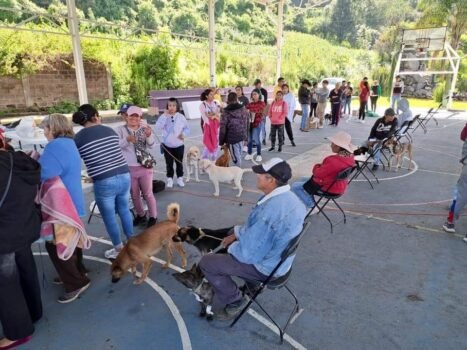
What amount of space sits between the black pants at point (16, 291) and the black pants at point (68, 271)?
0.32 meters

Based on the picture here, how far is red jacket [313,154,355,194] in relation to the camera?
4535 millimetres

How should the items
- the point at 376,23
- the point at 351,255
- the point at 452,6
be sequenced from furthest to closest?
the point at 376,23, the point at 452,6, the point at 351,255

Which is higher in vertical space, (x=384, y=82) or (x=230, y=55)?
(x=230, y=55)

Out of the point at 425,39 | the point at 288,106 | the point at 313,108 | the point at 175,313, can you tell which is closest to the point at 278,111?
the point at 288,106

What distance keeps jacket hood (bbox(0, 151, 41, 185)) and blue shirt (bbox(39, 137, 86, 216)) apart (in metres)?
0.26

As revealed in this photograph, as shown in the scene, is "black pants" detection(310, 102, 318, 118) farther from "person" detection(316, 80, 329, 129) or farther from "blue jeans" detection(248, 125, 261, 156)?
"blue jeans" detection(248, 125, 261, 156)

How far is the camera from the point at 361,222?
5039 mm

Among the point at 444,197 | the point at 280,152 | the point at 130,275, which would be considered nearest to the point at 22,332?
the point at 130,275

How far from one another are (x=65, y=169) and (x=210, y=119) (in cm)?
417

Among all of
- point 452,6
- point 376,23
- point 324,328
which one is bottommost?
point 324,328

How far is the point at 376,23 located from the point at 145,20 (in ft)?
150

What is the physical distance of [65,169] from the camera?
3.08m

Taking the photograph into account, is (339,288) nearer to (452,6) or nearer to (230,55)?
(230,55)

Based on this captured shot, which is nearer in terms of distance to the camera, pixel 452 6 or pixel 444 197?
pixel 444 197
